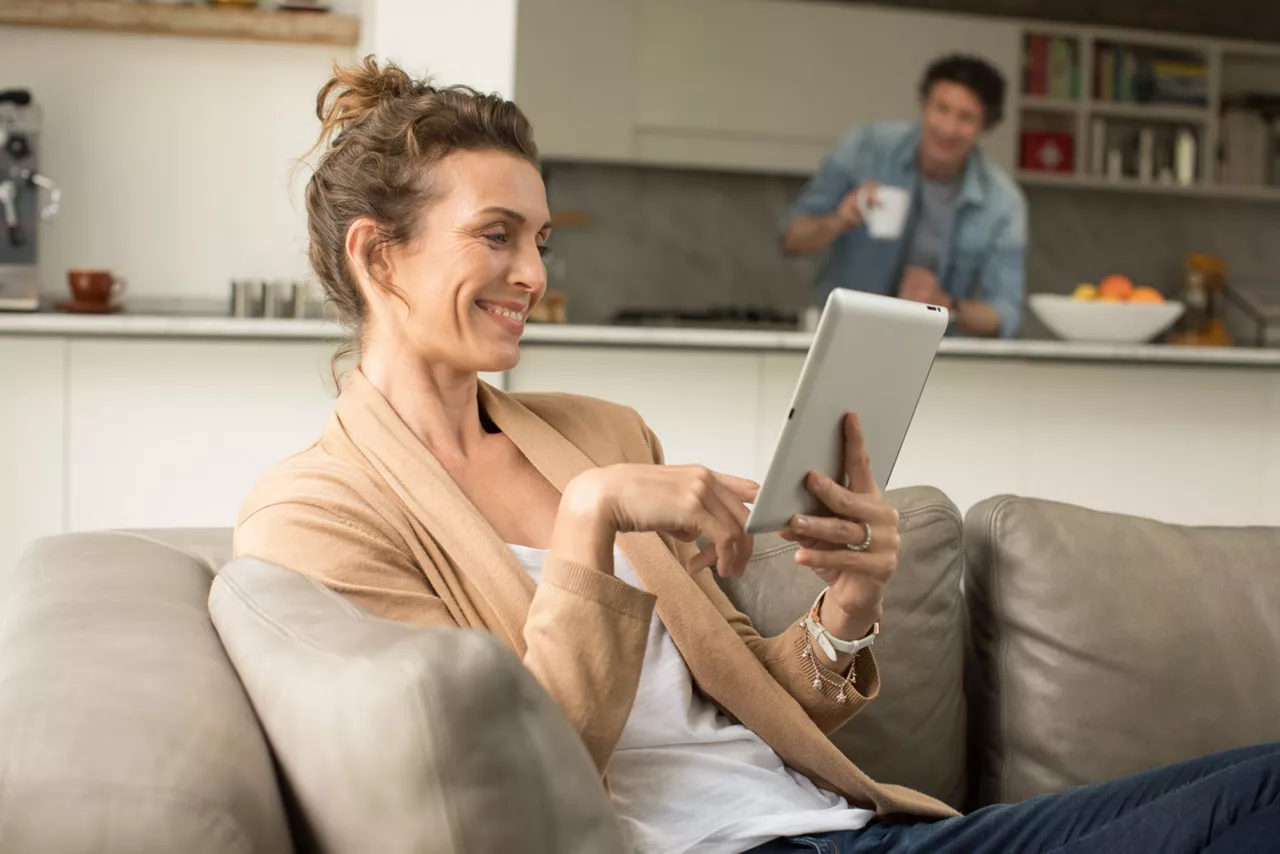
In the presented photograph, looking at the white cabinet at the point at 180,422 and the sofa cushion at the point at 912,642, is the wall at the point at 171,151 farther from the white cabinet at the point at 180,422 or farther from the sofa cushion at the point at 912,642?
the sofa cushion at the point at 912,642

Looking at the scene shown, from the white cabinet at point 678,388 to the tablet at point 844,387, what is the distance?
1947 millimetres

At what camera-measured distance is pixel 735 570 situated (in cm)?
126

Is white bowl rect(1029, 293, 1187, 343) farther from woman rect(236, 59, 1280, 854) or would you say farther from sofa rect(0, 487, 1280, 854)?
woman rect(236, 59, 1280, 854)

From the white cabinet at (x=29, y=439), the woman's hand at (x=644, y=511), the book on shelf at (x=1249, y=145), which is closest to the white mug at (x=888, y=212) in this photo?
the white cabinet at (x=29, y=439)

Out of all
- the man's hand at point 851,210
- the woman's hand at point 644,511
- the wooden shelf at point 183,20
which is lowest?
the woman's hand at point 644,511

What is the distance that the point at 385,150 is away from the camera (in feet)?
5.10

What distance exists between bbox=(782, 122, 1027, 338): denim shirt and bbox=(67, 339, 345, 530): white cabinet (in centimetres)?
196

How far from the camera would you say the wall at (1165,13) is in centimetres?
602

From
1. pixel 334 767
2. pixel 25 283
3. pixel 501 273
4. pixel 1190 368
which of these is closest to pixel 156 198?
pixel 25 283

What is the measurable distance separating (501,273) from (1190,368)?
2.60 metres

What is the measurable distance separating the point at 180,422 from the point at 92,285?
0.45m

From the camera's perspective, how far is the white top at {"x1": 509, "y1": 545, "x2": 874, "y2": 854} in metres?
1.35

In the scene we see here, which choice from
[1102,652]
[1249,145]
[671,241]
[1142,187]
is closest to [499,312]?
[1102,652]

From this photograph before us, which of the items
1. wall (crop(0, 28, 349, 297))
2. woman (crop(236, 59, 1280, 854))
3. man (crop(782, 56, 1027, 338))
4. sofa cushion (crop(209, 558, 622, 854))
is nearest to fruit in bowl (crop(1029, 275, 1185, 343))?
man (crop(782, 56, 1027, 338))
